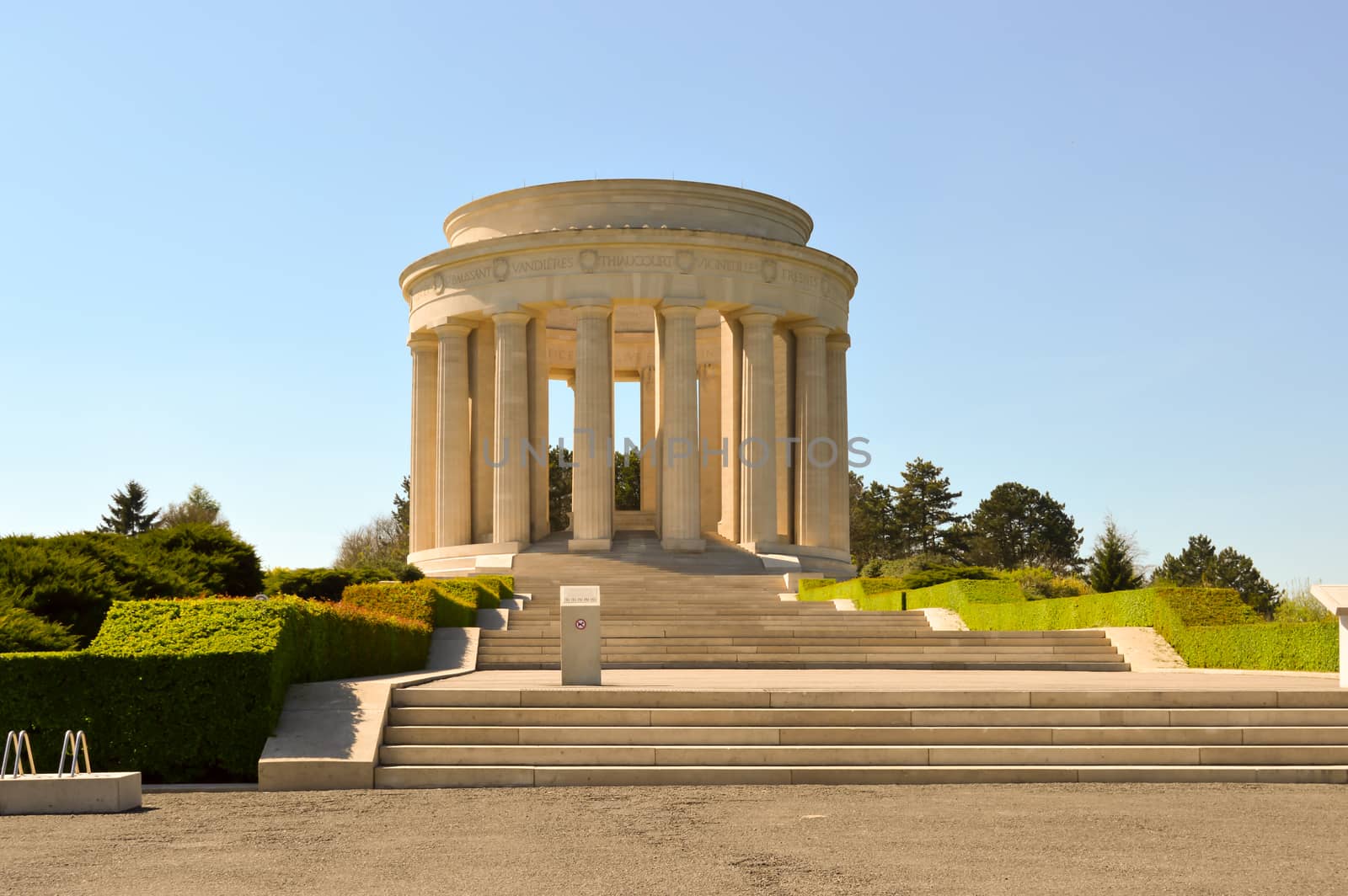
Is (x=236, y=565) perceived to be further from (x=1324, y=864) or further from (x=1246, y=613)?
(x=1324, y=864)

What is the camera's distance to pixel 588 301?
6234 centimetres

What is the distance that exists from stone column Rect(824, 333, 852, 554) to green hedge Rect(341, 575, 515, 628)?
30.7 meters

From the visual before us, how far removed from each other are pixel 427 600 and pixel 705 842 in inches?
844

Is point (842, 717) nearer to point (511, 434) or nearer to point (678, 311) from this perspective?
point (678, 311)

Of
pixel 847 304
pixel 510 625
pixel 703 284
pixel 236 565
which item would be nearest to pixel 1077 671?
pixel 510 625

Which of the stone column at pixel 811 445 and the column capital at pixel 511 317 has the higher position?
the column capital at pixel 511 317

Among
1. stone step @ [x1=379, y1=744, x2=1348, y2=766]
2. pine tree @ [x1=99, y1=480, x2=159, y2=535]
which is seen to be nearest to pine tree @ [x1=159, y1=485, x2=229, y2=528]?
pine tree @ [x1=99, y1=480, x2=159, y2=535]

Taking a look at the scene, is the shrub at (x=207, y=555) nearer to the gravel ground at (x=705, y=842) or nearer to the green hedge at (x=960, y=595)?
the gravel ground at (x=705, y=842)

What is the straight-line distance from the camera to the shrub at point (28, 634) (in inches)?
827

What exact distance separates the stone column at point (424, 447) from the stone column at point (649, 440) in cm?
1078

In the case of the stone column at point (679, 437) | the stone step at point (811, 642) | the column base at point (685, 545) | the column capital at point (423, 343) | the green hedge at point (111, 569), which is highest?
the column capital at point (423, 343)

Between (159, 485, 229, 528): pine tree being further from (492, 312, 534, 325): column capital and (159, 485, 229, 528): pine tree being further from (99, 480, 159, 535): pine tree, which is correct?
(492, 312, 534, 325): column capital

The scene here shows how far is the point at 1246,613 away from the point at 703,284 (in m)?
33.8

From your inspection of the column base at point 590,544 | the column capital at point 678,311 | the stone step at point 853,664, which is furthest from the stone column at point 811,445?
the stone step at point 853,664
